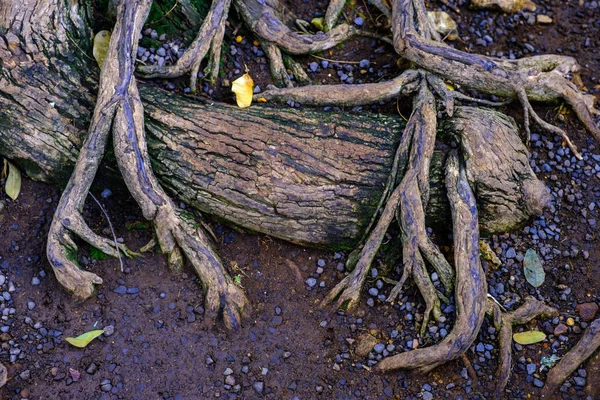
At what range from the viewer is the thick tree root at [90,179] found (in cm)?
398

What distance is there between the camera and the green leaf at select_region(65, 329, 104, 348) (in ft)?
12.7

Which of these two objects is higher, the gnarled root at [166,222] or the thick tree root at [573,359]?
the gnarled root at [166,222]

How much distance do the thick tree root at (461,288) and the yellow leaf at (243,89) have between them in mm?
1477

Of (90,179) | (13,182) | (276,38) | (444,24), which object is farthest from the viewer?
(444,24)

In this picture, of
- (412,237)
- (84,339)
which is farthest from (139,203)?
(412,237)

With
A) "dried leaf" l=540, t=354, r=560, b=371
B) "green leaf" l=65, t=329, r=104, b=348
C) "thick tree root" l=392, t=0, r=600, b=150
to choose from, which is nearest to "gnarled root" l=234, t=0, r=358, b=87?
"thick tree root" l=392, t=0, r=600, b=150

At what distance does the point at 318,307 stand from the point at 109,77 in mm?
2057

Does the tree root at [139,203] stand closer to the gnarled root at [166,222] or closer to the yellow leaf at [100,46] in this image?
the gnarled root at [166,222]

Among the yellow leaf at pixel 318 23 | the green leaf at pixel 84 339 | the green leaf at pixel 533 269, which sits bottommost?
the green leaf at pixel 533 269

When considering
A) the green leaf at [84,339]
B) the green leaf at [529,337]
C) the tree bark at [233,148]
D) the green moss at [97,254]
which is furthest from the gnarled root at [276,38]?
the green leaf at [529,337]

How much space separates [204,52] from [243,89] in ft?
1.23

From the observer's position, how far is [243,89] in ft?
14.9

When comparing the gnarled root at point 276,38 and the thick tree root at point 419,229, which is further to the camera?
the gnarled root at point 276,38

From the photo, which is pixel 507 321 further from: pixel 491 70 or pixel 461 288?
pixel 491 70
